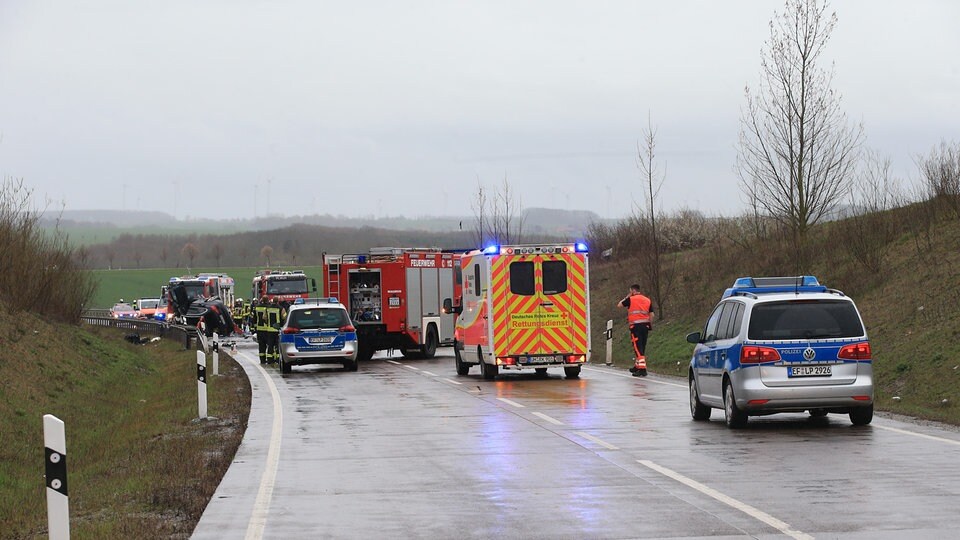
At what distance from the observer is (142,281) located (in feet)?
444

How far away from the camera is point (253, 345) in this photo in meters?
56.1

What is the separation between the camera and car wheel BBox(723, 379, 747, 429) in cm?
1653

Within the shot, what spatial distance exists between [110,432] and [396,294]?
62.0 feet

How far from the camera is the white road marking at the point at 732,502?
922 centimetres

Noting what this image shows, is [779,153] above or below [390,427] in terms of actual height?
above

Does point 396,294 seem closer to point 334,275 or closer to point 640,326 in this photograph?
point 334,275

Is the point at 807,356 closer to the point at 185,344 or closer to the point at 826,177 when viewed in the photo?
the point at 826,177

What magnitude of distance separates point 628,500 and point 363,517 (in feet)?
7.07

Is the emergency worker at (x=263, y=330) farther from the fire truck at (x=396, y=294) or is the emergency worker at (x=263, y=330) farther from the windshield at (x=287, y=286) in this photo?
the windshield at (x=287, y=286)

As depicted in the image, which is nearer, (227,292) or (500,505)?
(500,505)

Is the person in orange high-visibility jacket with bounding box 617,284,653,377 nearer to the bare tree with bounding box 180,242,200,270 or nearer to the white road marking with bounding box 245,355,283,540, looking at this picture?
the white road marking with bounding box 245,355,283,540

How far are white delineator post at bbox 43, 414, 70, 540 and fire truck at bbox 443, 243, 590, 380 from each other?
18820 mm

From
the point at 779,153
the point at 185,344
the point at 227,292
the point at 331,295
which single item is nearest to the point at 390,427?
the point at 779,153

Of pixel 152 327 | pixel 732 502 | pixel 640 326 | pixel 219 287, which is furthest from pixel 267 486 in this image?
pixel 219 287
